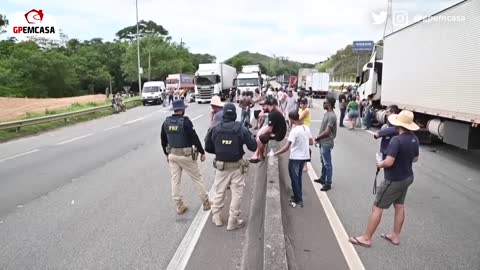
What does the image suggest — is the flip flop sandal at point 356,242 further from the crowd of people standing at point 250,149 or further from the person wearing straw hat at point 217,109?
the person wearing straw hat at point 217,109

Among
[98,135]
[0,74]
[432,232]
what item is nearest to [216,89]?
[98,135]

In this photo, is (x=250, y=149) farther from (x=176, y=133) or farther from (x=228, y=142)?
(x=176, y=133)

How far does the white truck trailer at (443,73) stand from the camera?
9.24 metres

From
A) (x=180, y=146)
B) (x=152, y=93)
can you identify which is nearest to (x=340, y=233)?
(x=180, y=146)

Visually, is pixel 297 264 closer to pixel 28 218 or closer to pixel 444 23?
pixel 28 218

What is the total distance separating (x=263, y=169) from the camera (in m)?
8.41

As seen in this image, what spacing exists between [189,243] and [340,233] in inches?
79.3

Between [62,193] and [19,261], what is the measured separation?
304 centimetres

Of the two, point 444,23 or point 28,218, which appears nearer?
point 28,218

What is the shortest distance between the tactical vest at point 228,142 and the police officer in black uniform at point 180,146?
0.72m

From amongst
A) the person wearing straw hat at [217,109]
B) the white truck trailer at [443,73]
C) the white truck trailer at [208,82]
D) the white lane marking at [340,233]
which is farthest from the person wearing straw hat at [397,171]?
the white truck trailer at [208,82]

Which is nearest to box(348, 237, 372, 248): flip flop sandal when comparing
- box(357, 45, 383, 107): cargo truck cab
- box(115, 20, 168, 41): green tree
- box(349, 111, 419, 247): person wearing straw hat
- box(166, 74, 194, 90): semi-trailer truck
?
box(349, 111, 419, 247): person wearing straw hat

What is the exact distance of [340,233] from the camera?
5504mm

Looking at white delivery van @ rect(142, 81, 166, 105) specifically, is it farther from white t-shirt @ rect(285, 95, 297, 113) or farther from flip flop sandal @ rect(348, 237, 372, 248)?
flip flop sandal @ rect(348, 237, 372, 248)
